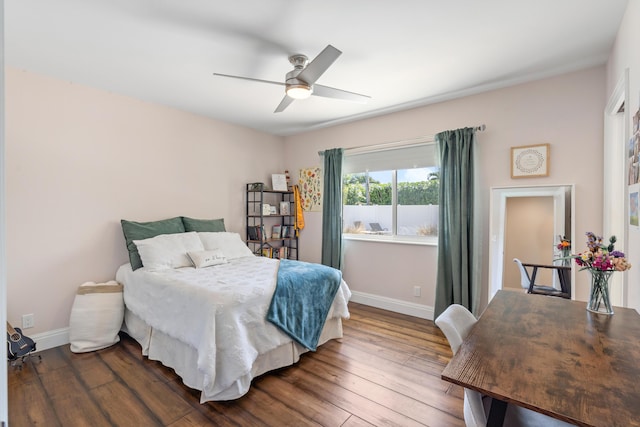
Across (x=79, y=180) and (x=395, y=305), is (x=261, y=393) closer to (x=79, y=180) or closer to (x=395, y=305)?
(x=395, y=305)

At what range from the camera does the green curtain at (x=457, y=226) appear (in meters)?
3.09

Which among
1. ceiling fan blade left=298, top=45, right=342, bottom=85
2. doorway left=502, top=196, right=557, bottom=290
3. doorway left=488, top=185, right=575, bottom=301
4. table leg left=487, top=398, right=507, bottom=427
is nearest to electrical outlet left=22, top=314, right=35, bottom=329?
ceiling fan blade left=298, top=45, right=342, bottom=85

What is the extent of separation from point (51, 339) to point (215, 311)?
78.4 inches

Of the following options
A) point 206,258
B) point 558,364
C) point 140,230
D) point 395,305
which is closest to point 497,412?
point 558,364

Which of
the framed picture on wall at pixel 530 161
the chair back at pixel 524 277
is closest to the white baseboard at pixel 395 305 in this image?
the chair back at pixel 524 277

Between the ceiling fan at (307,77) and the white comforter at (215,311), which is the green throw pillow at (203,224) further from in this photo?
the ceiling fan at (307,77)

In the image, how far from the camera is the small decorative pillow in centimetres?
300

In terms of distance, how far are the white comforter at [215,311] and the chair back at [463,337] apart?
1315mm

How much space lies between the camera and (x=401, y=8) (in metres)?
1.84

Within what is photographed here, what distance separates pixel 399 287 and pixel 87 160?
368cm

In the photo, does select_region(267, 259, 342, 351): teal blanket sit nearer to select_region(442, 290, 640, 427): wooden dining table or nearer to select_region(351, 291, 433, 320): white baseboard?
select_region(351, 291, 433, 320): white baseboard

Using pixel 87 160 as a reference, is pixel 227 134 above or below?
above

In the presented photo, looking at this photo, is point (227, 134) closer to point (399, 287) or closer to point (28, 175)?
point (28, 175)

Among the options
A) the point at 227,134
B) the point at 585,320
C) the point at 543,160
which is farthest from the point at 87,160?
the point at 543,160
